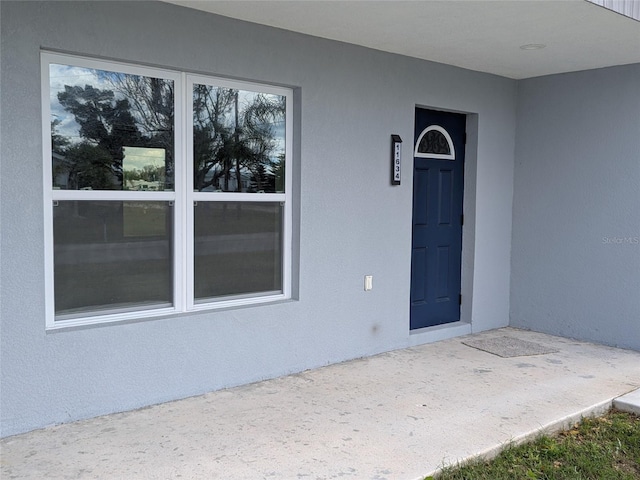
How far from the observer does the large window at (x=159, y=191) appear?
3.63 metres

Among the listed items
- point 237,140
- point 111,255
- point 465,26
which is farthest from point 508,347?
point 111,255

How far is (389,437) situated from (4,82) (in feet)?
9.66

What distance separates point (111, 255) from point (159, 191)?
20.7 inches

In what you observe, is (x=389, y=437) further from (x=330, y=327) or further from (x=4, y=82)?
(x=4, y=82)

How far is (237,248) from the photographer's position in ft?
14.5

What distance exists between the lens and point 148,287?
403cm

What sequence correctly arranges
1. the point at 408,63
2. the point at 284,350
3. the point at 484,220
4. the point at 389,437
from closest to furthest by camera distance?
the point at 389,437
the point at 284,350
the point at 408,63
the point at 484,220

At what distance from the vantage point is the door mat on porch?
5409mm

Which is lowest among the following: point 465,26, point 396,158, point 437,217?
point 437,217

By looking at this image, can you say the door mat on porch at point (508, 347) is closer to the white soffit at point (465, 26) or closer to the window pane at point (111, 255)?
the white soffit at point (465, 26)

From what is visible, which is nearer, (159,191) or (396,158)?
(159,191)

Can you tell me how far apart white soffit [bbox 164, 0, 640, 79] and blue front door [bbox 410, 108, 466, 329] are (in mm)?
742

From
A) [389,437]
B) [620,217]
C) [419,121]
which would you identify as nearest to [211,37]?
[419,121]

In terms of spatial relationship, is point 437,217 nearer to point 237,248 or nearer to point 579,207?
point 579,207
